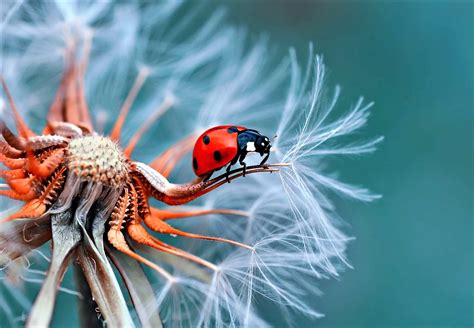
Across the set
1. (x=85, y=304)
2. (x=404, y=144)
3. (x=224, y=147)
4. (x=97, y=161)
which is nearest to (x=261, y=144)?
(x=224, y=147)

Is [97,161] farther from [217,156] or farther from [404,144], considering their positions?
[404,144]

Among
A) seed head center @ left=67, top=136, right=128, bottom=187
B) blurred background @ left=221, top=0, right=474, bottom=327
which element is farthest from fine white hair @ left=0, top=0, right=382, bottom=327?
blurred background @ left=221, top=0, right=474, bottom=327

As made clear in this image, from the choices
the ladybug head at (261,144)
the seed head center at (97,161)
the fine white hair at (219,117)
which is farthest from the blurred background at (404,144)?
the seed head center at (97,161)

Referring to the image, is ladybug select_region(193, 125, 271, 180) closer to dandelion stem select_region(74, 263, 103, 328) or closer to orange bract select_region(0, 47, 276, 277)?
orange bract select_region(0, 47, 276, 277)

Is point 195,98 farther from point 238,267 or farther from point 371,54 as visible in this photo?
point 371,54

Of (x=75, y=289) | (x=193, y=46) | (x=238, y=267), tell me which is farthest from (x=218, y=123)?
(x=75, y=289)

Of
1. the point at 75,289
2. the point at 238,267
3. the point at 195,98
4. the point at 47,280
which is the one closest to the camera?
the point at 47,280
